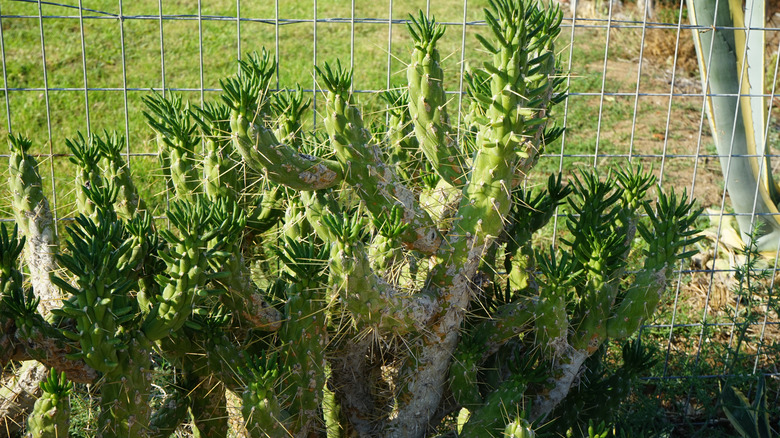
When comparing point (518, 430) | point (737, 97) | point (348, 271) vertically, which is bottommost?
point (518, 430)

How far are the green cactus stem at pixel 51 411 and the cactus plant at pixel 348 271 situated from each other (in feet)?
0.25

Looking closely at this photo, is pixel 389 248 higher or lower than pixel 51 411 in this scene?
higher

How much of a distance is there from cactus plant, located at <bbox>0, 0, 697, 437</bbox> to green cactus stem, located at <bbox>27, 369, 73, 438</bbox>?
3.0 inches

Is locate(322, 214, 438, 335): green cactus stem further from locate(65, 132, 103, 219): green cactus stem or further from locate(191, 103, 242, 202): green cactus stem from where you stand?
locate(65, 132, 103, 219): green cactus stem

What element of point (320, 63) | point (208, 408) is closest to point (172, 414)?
point (208, 408)

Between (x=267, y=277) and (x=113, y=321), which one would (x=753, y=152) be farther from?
(x=113, y=321)

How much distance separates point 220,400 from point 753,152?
290cm

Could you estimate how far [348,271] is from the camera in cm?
171

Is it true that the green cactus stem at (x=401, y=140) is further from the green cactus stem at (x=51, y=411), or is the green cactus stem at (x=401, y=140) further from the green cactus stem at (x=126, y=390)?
the green cactus stem at (x=51, y=411)

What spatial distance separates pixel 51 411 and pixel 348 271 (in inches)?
29.2

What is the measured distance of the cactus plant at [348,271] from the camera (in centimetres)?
177

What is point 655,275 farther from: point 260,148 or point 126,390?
point 126,390

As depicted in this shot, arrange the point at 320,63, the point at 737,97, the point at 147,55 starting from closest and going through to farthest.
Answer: the point at 737,97
the point at 320,63
the point at 147,55

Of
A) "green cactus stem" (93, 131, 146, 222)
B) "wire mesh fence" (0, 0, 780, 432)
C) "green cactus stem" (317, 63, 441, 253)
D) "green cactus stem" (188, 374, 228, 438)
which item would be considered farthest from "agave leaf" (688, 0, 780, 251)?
"green cactus stem" (93, 131, 146, 222)
